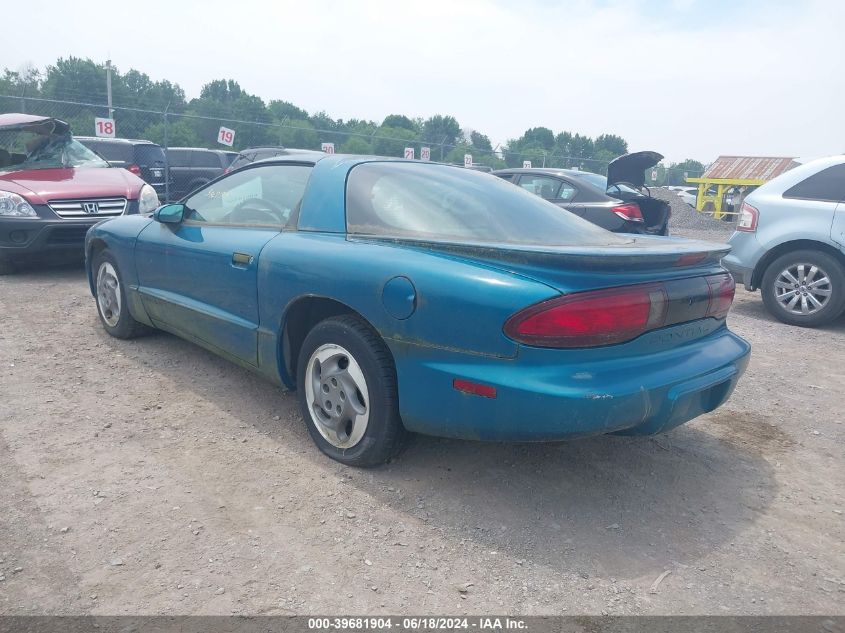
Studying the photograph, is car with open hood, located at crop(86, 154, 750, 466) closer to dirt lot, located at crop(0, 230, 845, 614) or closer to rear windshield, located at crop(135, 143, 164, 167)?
dirt lot, located at crop(0, 230, 845, 614)

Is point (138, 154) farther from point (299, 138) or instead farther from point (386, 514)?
point (386, 514)

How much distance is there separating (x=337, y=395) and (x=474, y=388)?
80 centimetres

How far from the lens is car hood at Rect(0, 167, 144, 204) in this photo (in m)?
6.77

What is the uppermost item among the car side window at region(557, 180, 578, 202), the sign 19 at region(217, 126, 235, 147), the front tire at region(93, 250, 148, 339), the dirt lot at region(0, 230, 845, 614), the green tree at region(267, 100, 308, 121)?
the green tree at region(267, 100, 308, 121)

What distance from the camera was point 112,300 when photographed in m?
4.87

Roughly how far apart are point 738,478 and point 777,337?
3.30 metres

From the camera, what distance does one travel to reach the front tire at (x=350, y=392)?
285 centimetres

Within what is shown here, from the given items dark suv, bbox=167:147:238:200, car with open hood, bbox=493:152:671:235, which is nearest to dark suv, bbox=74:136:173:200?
dark suv, bbox=167:147:238:200

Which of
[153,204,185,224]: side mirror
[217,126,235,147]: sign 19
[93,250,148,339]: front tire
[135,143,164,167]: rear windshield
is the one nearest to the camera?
[153,204,185,224]: side mirror

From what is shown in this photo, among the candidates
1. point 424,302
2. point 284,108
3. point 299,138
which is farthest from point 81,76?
point 424,302

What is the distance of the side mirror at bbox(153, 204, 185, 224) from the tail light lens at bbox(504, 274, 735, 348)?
2.56 meters

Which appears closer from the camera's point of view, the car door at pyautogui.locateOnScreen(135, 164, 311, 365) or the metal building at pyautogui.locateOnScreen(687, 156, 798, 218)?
the car door at pyautogui.locateOnScreen(135, 164, 311, 365)

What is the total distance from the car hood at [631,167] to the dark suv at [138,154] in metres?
9.11

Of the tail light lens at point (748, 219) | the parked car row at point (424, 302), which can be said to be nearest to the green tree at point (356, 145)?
the tail light lens at point (748, 219)
